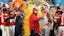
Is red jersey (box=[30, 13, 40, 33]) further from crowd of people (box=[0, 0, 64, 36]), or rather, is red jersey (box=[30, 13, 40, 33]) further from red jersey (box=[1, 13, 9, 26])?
red jersey (box=[1, 13, 9, 26])

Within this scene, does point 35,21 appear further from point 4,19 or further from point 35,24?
point 4,19

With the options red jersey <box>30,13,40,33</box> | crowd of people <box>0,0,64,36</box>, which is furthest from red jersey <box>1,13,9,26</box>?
red jersey <box>30,13,40,33</box>

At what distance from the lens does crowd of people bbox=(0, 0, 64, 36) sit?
1722 millimetres

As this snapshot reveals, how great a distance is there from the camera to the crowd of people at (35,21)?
1722mm

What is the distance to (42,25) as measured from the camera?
172 centimetres

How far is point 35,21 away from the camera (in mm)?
1726

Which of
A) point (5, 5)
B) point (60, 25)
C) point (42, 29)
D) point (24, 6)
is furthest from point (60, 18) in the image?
point (5, 5)

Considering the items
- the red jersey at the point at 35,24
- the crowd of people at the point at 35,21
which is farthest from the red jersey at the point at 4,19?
the red jersey at the point at 35,24

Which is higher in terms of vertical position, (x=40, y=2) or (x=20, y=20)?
(x=40, y=2)

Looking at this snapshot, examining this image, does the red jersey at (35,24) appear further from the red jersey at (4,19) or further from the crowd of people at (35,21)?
the red jersey at (4,19)

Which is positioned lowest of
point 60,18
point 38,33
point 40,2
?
point 38,33

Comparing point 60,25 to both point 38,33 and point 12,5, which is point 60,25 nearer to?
point 38,33

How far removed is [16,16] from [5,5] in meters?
0.12

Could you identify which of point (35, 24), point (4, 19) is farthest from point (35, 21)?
point (4, 19)
